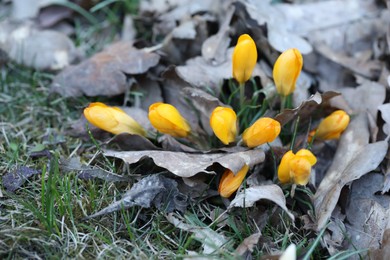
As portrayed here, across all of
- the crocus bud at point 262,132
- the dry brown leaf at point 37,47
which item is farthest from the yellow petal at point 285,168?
the dry brown leaf at point 37,47

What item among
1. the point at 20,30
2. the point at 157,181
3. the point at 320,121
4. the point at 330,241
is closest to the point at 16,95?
the point at 20,30

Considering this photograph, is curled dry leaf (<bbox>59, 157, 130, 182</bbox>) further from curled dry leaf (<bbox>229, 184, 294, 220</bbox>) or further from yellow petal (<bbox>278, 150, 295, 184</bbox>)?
yellow petal (<bbox>278, 150, 295, 184</bbox>)

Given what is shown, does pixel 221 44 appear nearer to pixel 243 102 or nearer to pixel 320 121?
pixel 243 102

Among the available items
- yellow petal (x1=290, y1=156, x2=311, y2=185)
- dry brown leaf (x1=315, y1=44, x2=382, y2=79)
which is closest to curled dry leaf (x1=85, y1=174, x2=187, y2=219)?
yellow petal (x1=290, y1=156, x2=311, y2=185)

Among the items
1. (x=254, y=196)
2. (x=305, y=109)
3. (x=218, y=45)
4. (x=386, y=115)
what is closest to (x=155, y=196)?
(x=254, y=196)

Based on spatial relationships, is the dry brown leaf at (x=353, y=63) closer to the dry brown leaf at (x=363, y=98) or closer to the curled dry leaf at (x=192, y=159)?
the dry brown leaf at (x=363, y=98)

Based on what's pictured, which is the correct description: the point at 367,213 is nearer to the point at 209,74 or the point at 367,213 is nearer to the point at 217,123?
the point at 217,123
